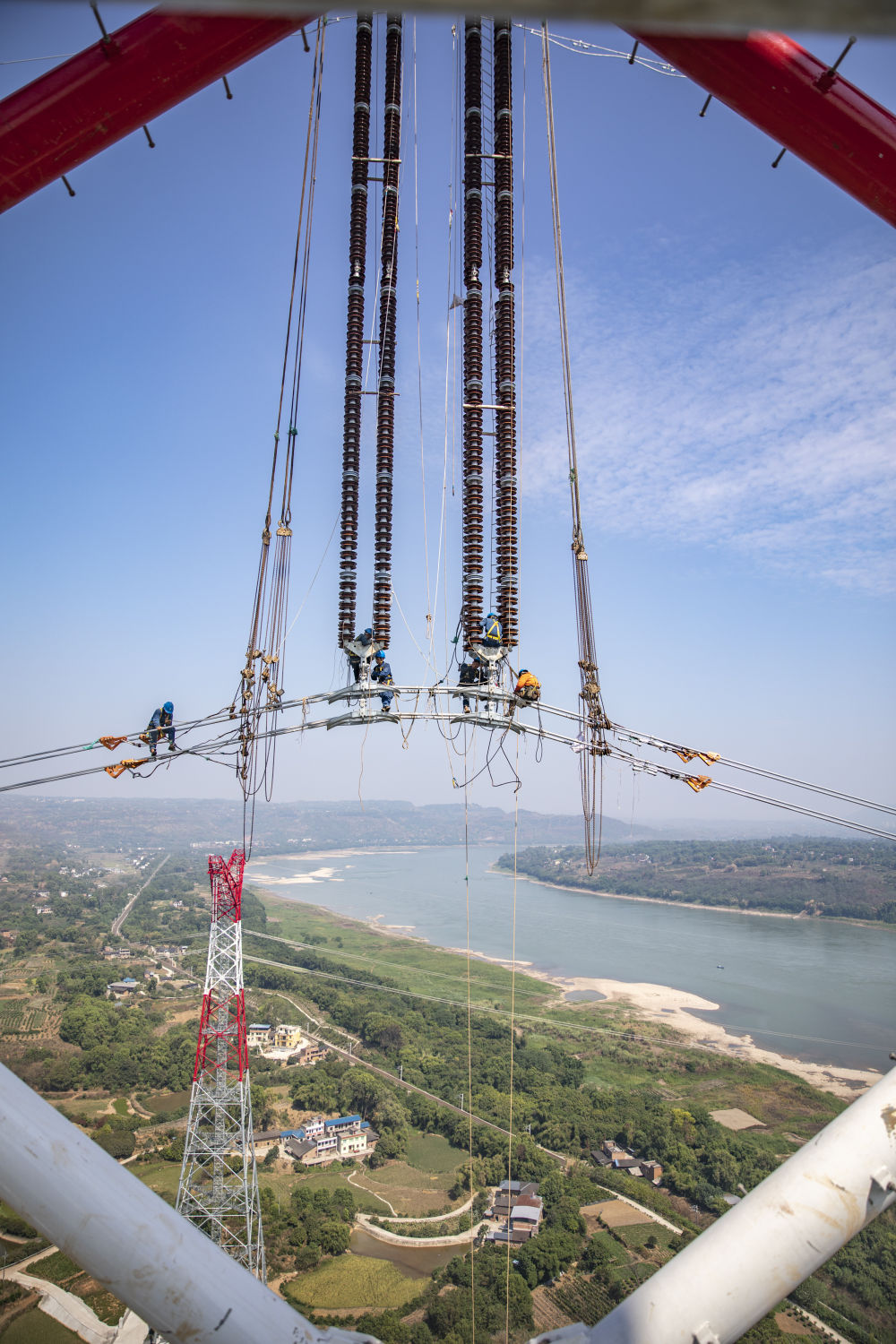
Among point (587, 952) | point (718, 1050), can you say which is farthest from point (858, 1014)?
point (587, 952)

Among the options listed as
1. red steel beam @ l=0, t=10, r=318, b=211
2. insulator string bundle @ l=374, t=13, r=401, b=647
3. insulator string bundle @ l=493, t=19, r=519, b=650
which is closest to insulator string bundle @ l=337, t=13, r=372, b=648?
insulator string bundle @ l=374, t=13, r=401, b=647

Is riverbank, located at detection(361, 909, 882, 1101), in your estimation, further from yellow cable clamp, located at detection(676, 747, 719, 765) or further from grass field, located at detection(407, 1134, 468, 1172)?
yellow cable clamp, located at detection(676, 747, 719, 765)

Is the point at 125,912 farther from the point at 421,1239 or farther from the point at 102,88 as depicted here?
the point at 102,88

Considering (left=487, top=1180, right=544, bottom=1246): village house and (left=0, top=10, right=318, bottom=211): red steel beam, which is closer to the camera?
(left=0, top=10, right=318, bottom=211): red steel beam

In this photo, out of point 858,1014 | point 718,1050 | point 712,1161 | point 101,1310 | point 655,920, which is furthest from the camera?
point 655,920

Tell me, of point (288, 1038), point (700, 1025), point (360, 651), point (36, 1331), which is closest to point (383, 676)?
point (360, 651)

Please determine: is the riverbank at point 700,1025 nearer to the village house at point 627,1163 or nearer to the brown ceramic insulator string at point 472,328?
the village house at point 627,1163

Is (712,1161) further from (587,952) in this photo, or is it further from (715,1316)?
(587,952)
